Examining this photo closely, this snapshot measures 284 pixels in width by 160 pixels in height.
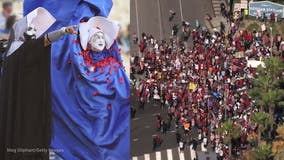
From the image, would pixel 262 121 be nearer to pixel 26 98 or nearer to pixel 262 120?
pixel 262 120

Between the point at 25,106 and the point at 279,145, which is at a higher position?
the point at 25,106

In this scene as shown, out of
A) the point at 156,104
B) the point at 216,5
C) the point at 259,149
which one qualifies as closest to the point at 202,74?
the point at 156,104

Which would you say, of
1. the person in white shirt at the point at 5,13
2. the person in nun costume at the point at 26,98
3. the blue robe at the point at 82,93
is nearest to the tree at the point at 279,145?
the blue robe at the point at 82,93

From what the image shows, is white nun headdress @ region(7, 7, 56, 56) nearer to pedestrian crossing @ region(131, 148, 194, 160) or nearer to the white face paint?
the white face paint

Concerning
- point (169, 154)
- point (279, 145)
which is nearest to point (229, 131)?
point (279, 145)

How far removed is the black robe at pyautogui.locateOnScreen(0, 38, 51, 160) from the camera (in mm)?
16484

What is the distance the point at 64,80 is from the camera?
1691cm

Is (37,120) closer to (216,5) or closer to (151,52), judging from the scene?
(151,52)

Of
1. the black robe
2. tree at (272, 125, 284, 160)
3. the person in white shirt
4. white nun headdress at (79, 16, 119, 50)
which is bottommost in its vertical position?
tree at (272, 125, 284, 160)

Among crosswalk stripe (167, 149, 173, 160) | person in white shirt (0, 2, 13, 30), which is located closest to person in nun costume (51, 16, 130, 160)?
person in white shirt (0, 2, 13, 30)

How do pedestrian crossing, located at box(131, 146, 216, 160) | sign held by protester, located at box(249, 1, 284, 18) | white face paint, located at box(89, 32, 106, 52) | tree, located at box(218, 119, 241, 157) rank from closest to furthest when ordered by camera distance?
white face paint, located at box(89, 32, 106, 52) → tree, located at box(218, 119, 241, 157) → pedestrian crossing, located at box(131, 146, 216, 160) → sign held by protester, located at box(249, 1, 284, 18)

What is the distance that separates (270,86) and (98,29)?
18.3 meters

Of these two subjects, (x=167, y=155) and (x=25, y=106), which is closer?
(x=25, y=106)

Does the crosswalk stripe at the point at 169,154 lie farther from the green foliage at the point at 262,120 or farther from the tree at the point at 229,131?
the green foliage at the point at 262,120
